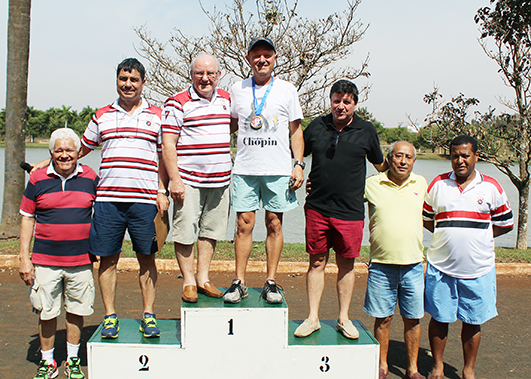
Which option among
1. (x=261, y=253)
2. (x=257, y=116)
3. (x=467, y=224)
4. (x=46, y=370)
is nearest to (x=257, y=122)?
(x=257, y=116)

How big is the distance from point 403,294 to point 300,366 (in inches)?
42.6

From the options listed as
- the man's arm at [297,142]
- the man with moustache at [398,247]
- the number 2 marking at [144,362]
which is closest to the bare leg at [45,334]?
the number 2 marking at [144,362]

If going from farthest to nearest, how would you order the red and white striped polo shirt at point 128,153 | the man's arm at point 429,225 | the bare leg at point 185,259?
1. the man's arm at point 429,225
2. the bare leg at point 185,259
3. the red and white striped polo shirt at point 128,153

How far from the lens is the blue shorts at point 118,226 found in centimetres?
376

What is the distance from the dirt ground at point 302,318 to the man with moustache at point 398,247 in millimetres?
665

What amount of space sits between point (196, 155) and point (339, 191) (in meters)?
1.22

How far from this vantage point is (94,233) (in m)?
3.78

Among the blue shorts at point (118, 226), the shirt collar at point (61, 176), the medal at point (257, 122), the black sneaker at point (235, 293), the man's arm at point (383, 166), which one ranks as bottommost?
the black sneaker at point (235, 293)

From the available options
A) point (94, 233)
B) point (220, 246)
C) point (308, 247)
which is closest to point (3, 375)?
point (94, 233)

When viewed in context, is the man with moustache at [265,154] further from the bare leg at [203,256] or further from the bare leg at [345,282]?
the bare leg at [345,282]

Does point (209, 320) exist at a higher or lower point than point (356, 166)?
lower

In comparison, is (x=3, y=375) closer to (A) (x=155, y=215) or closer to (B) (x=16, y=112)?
(A) (x=155, y=215)

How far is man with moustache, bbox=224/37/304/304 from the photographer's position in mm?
3789

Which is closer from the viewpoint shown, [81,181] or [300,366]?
[300,366]
